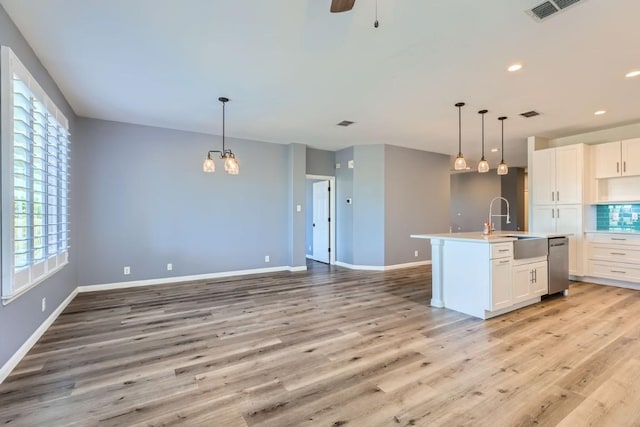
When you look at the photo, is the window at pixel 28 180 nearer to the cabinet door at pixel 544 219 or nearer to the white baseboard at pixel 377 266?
the white baseboard at pixel 377 266

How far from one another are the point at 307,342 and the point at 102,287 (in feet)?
12.8

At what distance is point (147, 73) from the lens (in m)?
3.29

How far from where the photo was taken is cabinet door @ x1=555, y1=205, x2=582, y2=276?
534 centimetres

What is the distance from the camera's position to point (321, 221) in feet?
25.5

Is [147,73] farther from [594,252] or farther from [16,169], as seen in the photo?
[594,252]

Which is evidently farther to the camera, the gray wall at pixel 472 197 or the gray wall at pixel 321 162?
the gray wall at pixel 472 197

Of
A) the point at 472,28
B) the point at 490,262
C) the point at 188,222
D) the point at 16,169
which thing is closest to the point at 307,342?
the point at 490,262

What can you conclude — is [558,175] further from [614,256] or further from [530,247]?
[530,247]

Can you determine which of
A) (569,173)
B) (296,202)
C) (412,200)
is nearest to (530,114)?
(569,173)

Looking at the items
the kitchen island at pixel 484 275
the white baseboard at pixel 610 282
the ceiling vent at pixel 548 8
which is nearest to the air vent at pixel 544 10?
the ceiling vent at pixel 548 8

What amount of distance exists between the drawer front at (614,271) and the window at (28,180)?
7.60 m

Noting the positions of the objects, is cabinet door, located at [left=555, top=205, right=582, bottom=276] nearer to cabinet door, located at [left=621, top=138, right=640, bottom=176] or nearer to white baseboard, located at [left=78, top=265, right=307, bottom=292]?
cabinet door, located at [left=621, top=138, right=640, bottom=176]

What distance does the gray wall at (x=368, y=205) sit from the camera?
6602 mm

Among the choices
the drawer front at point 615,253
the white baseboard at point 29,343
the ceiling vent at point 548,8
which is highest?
the ceiling vent at point 548,8
